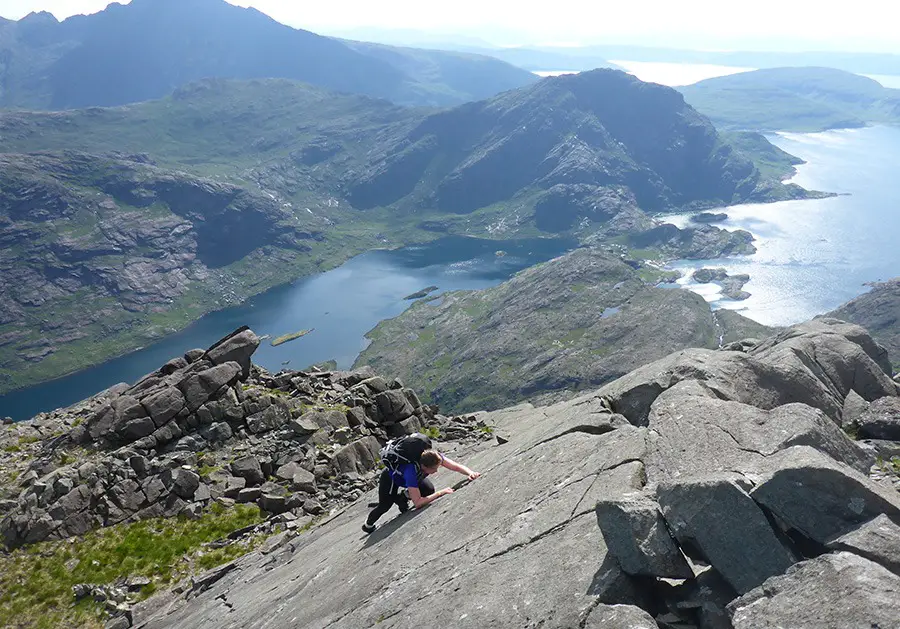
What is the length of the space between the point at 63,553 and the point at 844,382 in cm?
4417

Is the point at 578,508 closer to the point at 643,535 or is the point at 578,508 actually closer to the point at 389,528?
the point at 643,535

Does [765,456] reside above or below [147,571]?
above

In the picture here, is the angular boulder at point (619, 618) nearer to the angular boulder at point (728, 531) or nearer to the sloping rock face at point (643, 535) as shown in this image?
the sloping rock face at point (643, 535)

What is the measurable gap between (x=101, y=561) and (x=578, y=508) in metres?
30.3

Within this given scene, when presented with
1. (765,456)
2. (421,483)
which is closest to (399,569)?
(421,483)

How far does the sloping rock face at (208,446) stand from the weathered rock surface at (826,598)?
95.2 feet

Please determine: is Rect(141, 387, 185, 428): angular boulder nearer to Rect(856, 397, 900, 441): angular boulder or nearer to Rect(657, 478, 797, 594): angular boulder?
Rect(657, 478, 797, 594): angular boulder

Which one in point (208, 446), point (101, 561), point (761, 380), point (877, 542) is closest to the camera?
point (877, 542)

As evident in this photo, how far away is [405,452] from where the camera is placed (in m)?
22.8

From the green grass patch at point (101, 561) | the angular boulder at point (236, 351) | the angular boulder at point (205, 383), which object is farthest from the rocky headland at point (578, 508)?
the angular boulder at point (236, 351)

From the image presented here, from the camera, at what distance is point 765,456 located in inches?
578

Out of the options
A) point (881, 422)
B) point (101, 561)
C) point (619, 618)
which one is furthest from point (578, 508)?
point (101, 561)

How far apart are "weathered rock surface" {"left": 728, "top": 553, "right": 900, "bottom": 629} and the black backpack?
13410 mm

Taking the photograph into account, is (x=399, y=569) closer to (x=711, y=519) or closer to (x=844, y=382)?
(x=711, y=519)
